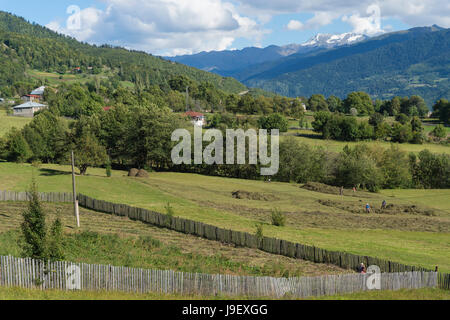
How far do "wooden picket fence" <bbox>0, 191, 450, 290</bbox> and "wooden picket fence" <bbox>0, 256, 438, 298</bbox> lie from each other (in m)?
6.16

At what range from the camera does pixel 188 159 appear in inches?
3615

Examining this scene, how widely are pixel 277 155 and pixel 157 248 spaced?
61.2 m

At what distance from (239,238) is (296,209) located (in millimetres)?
21971

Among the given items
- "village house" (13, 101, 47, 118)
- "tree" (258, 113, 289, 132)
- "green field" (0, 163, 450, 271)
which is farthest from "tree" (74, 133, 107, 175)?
"village house" (13, 101, 47, 118)

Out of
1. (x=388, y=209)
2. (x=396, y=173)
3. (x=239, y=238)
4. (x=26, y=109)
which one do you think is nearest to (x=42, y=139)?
(x=239, y=238)

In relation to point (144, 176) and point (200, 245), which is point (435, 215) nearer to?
point (200, 245)

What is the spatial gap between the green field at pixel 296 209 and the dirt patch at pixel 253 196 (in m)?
0.87

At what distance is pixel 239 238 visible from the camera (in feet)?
125

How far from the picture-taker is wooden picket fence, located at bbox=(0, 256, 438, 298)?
2241 centimetres

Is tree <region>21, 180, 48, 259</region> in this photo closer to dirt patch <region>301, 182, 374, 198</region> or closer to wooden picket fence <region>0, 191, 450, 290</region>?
wooden picket fence <region>0, 191, 450, 290</region>

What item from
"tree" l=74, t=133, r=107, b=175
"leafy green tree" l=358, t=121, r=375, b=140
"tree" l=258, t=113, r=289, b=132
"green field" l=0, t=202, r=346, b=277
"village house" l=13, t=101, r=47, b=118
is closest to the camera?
"green field" l=0, t=202, r=346, b=277

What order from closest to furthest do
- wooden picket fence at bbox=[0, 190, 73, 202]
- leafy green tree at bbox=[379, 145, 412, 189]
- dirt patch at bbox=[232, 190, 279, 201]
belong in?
1. wooden picket fence at bbox=[0, 190, 73, 202]
2. dirt patch at bbox=[232, 190, 279, 201]
3. leafy green tree at bbox=[379, 145, 412, 189]

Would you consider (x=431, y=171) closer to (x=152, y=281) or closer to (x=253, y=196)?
(x=253, y=196)

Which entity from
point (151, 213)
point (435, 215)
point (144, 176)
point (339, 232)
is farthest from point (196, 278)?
point (144, 176)
